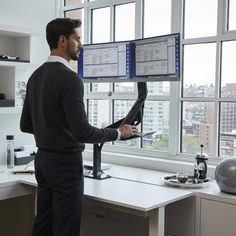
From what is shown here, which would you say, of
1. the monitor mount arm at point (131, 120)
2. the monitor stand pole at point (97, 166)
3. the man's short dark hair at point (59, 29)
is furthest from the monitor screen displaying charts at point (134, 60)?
the man's short dark hair at point (59, 29)

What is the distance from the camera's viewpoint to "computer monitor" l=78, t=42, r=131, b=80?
9.30 feet

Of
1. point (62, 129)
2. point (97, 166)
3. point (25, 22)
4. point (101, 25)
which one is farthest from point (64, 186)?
point (101, 25)

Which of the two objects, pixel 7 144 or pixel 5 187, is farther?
pixel 7 144

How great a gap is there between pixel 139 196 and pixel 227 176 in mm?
531

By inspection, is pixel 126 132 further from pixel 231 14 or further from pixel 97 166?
pixel 231 14

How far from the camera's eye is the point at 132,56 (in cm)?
280

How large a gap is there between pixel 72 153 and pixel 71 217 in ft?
1.15

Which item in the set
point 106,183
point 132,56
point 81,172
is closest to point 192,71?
point 132,56

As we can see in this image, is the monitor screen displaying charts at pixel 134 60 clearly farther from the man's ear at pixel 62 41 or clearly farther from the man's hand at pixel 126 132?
the man's ear at pixel 62 41

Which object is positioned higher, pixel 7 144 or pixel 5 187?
pixel 7 144

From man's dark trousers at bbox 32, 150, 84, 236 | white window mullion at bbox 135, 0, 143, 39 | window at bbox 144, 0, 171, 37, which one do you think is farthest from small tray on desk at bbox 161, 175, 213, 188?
white window mullion at bbox 135, 0, 143, 39

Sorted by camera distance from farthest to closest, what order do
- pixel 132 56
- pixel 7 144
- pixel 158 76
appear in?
pixel 7 144 → pixel 132 56 → pixel 158 76

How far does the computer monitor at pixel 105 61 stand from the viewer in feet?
9.30

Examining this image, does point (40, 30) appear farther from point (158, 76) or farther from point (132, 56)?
point (158, 76)
